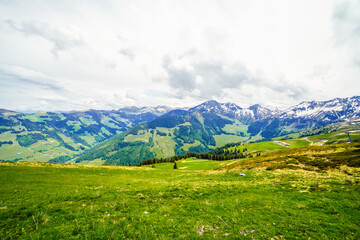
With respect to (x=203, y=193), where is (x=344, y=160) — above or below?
above

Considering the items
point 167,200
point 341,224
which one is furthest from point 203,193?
point 341,224

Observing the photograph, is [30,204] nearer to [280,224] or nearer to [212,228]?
[212,228]

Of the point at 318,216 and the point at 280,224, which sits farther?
the point at 318,216

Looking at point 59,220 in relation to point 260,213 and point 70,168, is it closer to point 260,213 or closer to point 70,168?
point 260,213

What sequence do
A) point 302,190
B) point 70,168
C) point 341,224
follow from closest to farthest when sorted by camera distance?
point 341,224 < point 302,190 < point 70,168

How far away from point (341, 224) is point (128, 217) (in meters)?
15.7

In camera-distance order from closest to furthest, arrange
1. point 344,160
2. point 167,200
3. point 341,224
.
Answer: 1. point 341,224
2. point 167,200
3. point 344,160

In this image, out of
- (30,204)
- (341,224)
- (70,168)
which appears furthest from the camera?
(70,168)

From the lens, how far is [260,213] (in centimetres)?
1222

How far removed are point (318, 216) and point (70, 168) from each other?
168ft

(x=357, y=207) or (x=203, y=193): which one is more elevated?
(x=357, y=207)

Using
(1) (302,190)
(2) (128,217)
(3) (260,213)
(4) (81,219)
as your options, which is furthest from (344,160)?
(4) (81,219)

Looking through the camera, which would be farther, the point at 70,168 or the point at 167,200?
the point at 70,168

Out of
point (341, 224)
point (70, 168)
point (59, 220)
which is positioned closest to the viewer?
point (341, 224)
